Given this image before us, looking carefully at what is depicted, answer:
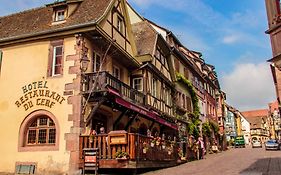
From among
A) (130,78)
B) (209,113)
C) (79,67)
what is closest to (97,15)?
(79,67)

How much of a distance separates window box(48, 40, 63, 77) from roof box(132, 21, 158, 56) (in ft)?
24.3

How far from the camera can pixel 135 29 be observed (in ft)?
86.2

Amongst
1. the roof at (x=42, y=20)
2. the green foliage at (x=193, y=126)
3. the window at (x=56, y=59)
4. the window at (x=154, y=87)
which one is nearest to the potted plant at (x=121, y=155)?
the window at (x=56, y=59)

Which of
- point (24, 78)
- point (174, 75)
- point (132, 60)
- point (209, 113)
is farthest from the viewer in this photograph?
point (209, 113)

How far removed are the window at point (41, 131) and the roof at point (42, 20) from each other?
446cm

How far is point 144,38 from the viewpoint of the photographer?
24.5 metres

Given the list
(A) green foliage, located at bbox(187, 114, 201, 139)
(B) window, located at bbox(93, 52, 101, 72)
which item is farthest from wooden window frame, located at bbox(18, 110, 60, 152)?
(A) green foliage, located at bbox(187, 114, 201, 139)

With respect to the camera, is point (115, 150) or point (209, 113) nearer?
point (115, 150)

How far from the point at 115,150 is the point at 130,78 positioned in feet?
27.7

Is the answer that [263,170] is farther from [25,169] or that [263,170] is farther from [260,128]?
[260,128]

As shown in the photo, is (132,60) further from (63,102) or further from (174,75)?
(174,75)

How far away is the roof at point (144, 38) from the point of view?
2316 centimetres

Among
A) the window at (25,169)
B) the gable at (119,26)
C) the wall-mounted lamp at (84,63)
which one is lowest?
the window at (25,169)

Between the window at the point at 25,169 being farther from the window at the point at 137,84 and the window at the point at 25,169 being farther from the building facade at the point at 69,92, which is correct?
the window at the point at 137,84
